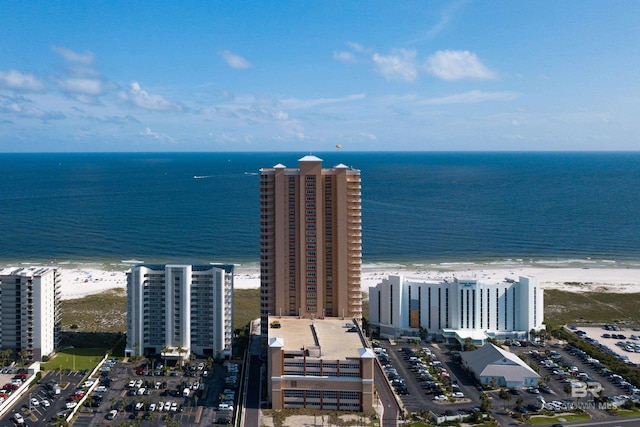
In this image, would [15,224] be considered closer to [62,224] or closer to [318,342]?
[62,224]

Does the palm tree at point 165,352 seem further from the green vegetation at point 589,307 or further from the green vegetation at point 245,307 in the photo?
the green vegetation at point 589,307

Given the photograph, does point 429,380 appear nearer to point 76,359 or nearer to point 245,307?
point 245,307

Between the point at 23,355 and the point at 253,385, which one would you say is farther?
the point at 23,355

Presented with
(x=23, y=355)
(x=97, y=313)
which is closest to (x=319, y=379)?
(x=23, y=355)

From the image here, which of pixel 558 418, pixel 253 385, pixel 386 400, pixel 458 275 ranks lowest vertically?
pixel 558 418

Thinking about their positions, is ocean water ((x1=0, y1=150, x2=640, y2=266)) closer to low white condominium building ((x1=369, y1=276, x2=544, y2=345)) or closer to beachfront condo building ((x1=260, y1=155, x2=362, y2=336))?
low white condominium building ((x1=369, y1=276, x2=544, y2=345))

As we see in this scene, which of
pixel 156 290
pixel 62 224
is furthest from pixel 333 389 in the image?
pixel 62 224
